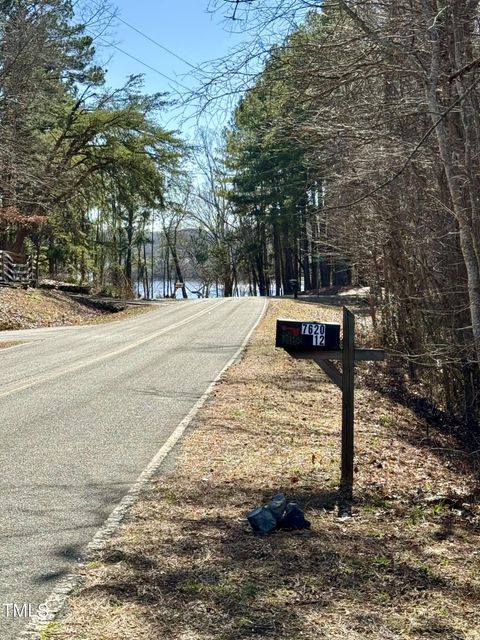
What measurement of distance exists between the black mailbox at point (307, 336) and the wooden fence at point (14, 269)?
90.1 ft

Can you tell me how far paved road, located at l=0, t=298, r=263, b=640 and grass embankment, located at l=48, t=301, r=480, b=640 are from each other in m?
0.32

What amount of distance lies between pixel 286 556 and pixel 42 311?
83.8ft

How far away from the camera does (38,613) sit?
327 centimetres

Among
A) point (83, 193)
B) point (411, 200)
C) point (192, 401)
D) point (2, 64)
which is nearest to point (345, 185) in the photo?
point (411, 200)

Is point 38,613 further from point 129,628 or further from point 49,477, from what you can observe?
point 49,477

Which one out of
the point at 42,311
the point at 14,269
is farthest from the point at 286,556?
the point at 14,269

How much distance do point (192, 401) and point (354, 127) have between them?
4120mm

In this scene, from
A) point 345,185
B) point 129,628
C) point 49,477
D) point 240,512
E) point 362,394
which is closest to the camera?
point 129,628

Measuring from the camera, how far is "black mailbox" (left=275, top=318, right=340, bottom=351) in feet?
17.7

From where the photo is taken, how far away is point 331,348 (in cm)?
542

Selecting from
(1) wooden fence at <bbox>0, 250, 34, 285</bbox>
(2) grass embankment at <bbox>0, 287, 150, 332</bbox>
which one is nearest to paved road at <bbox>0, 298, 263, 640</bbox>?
(2) grass embankment at <bbox>0, 287, 150, 332</bbox>

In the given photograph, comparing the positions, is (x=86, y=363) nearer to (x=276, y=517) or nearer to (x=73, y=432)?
(x=73, y=432)

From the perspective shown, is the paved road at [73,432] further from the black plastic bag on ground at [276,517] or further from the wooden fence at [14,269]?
the wooden fence at [14,269]

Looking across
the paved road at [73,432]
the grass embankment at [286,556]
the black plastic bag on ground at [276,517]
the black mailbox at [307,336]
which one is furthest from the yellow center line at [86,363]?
the black plastic bag on ground at [276,517]
